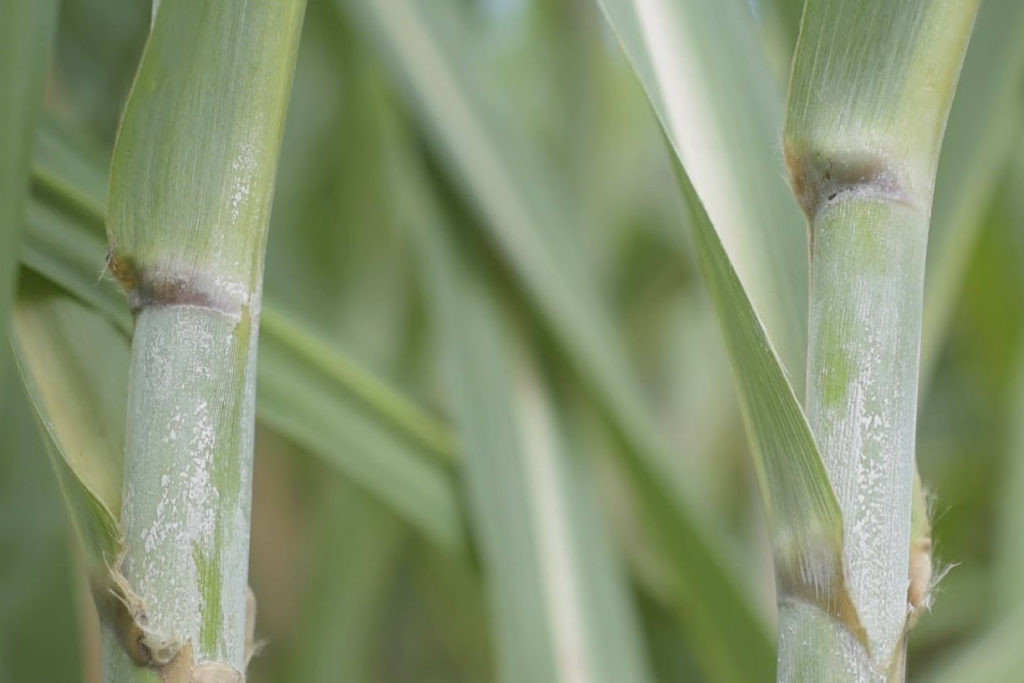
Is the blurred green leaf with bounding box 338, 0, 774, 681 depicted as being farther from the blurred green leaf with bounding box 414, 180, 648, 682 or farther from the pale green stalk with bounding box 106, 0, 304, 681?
the pale green stalk with bounding box 106, 0, 304, 681

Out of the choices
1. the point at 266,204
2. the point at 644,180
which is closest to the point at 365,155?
the point at 644,180

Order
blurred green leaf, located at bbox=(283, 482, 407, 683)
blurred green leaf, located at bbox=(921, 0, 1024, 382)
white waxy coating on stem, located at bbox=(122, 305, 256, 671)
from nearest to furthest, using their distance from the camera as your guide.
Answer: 1. white waxy coating on stem, located at bbox=(122, 305, 256, 671)
2. blurred green leaf, located at bbox=(921, 0, 1024, 382)
3. blurred green leaf, located at bbox=(283, 482, 407, 683)

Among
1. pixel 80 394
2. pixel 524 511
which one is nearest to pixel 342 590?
pixel 524 511

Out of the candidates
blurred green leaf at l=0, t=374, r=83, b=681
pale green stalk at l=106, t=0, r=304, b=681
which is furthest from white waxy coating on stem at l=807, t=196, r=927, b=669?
blurred green leaf at l=0, t=374, r=83, b=681

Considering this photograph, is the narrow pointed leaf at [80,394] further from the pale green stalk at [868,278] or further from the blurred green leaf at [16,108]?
the pale green stalk at [868,278]

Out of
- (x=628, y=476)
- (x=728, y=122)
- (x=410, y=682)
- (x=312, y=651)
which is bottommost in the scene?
(x=410, y=682)

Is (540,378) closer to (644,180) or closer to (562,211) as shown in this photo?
(562,211)
